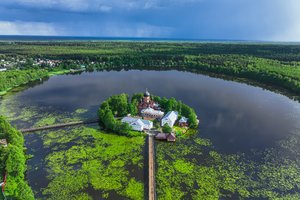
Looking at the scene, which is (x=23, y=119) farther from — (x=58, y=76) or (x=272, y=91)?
(x=272, y=91)

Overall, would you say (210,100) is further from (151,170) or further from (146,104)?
(151,170)

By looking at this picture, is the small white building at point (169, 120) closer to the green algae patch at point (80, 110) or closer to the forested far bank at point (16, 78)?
the green algae patch at point (80, 110)

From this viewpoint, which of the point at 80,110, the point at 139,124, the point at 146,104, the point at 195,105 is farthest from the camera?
the point at 195,105

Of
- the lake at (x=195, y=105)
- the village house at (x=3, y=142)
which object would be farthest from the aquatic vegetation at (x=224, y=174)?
the village house at (x=3, y=142)

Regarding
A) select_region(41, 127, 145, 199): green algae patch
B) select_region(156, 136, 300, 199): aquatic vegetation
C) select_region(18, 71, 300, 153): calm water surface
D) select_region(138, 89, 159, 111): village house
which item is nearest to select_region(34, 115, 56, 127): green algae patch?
select_region(41, 127, 145, 199): green algae patch

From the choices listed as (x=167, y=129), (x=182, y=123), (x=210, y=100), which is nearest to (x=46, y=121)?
(x=167, y=129)
